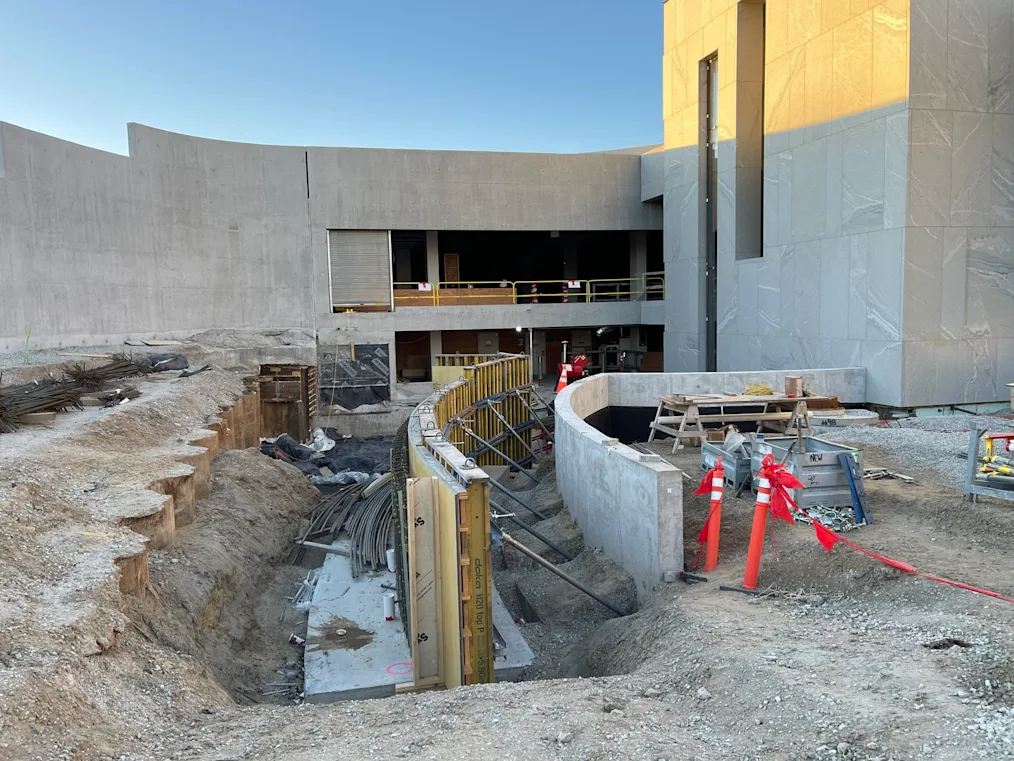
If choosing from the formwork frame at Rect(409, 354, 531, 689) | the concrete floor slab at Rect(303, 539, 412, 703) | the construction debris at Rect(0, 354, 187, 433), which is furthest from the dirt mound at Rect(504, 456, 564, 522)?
the construction debris at Rect(0, 354, 187, 433)

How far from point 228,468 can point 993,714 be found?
11.5 metres

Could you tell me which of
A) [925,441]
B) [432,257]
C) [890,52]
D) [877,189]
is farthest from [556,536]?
[432,257]

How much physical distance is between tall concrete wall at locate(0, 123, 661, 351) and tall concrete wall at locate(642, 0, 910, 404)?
5470 mm

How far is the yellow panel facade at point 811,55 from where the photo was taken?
16.0m

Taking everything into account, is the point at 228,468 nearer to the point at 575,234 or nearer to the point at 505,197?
the point at 505,197

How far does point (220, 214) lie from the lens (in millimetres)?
25219

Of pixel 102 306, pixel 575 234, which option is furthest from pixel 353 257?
Answer: pixel 575 234

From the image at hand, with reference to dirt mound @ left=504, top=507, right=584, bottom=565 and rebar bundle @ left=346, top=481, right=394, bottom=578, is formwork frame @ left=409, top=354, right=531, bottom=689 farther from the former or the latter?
dirt mound @ left=504, top=507, right=584, bottom=565

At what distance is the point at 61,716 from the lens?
14.1ft

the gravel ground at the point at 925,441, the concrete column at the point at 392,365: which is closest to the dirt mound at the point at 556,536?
the gravel ground at the point at 925,441

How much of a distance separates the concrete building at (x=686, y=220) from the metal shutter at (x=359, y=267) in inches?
3.2

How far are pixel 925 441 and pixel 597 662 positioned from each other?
344 inches

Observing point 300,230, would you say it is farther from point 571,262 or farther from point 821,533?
point 821,533

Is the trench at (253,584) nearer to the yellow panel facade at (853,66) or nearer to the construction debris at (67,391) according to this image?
the construction debris at (67,391)
